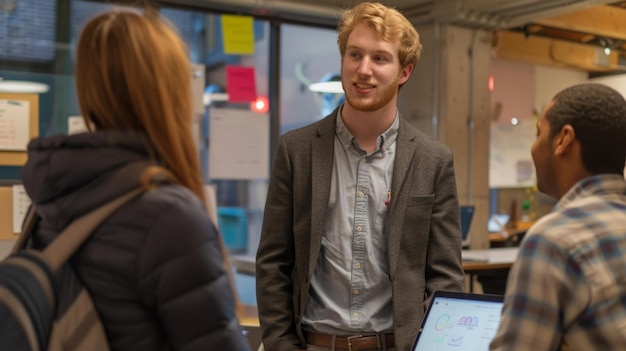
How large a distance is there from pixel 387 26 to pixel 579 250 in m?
0.98

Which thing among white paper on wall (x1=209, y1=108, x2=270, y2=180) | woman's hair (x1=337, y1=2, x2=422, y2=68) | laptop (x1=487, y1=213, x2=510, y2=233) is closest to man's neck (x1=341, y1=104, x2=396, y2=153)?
woman's hair (x1=337, y1=2, x2=422, y2=68)

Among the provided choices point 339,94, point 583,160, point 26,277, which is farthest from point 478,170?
point 26,277

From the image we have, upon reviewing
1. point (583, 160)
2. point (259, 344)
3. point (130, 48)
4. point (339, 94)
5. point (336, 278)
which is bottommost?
point (259, 344)

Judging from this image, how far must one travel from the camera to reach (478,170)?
527 cm

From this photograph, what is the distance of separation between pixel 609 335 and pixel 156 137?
708 millimetres

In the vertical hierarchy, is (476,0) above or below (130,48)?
above

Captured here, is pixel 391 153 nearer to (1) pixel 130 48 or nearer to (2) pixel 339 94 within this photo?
(1) pixel 130 48

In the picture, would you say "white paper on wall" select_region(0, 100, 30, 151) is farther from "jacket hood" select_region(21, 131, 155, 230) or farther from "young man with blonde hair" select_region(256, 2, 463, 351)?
"jacket hood" select_region(21, 131, 155, 230)

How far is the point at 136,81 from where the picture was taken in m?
1.05

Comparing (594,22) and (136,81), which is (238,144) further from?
(136,81)

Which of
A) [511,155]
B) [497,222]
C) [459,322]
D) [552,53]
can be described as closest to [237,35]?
[459,322]

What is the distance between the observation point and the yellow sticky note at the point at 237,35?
4.49m

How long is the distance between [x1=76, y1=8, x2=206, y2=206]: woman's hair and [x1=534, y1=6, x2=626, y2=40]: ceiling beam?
5.34 m

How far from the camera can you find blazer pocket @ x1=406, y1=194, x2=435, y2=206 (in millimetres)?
1827
